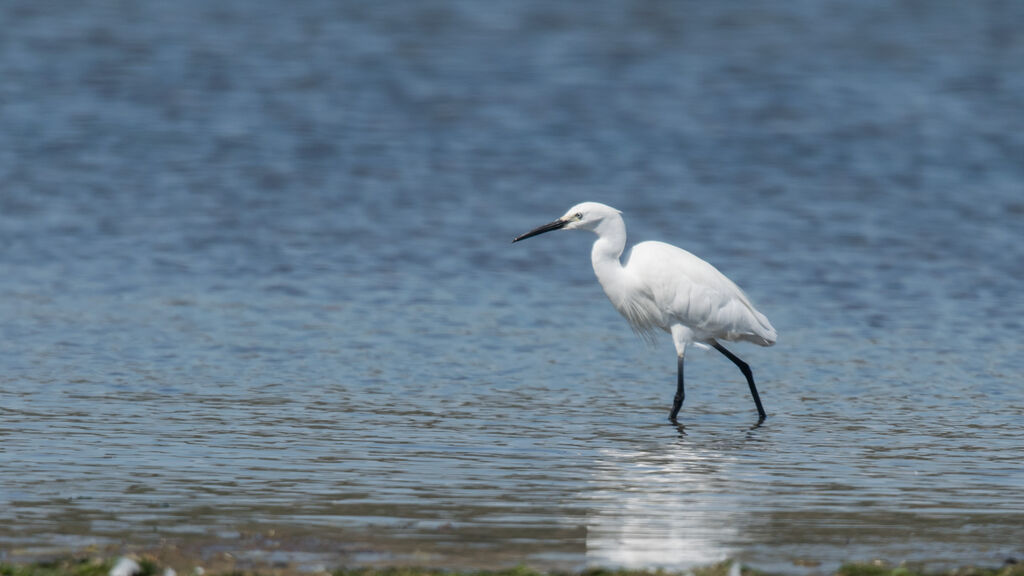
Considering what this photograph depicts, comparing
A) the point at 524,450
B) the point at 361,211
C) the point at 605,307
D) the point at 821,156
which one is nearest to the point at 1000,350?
the point at 605,307

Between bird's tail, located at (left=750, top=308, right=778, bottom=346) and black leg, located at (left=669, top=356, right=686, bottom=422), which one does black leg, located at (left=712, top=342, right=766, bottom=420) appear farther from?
black leg, located at (left=669, top=356, right=686, bottom=422)

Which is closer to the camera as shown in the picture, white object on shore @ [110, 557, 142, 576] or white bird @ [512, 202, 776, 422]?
white object on shore @ [110, 557, 142, 576]

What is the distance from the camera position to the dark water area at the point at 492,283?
7008 millimetres

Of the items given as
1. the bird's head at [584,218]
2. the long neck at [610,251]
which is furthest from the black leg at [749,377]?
the bird's head at [584,218]

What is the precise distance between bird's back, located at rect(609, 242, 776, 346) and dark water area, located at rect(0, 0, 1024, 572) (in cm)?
46

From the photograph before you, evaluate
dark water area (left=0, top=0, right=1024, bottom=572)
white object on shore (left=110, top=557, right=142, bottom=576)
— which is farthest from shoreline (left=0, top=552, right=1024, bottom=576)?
dark water area (left=0, top=0, right=1024, bottom=572)

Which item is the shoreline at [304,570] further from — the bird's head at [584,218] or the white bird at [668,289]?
the bird's head at [584,218]

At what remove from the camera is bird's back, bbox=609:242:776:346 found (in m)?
10.7

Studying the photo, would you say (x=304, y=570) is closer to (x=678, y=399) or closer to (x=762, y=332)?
(x=678, y=399)

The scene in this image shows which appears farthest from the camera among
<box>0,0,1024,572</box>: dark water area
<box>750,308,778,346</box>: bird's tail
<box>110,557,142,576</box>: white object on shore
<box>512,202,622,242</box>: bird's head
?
<box>750,308,778,346</box>: bird's tail

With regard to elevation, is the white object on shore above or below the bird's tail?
above

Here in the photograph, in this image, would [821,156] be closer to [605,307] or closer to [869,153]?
[869,153]

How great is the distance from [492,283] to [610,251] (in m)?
3.79

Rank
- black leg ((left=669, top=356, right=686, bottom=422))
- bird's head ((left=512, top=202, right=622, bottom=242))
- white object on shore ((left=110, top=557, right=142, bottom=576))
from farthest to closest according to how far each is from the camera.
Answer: bird's head ((left=512, top=202, right=622, bottom=242))
black leg ((left=669, top=356, right=686, bottom=422))
white object on shore ((left=110, top=557, right=142, bottom=576))
